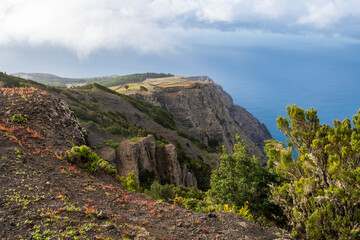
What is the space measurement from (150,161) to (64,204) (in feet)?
71.7

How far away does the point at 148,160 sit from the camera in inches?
1212

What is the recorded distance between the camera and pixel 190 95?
93812 millimetres

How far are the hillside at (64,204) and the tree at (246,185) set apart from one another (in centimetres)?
380

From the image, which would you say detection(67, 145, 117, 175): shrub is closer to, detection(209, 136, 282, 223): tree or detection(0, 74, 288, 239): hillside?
detection(0, 74, 288, 239): hillside

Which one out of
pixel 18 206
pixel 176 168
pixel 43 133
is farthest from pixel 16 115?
pixel 176 168

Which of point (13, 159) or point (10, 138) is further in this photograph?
point (10, 138)

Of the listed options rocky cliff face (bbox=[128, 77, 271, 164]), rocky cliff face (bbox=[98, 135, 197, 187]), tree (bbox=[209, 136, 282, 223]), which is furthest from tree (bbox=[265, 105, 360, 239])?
rocky cliff face (bbox=[128, 77, 271, 164])

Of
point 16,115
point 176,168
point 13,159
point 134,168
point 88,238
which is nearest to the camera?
point 88,238

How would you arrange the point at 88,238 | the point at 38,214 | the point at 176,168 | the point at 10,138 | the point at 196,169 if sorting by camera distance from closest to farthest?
the point at 88,238, the point at 38,214, the point at 10,138, the point at 176,168, the point at 196,169

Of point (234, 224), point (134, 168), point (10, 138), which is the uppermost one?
point (10, 138)

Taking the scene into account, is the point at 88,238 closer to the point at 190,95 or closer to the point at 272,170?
the point at 272,170

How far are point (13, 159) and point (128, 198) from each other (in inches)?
259

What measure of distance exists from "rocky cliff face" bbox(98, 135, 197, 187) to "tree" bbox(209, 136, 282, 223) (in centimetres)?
1330

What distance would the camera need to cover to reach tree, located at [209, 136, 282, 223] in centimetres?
1570
